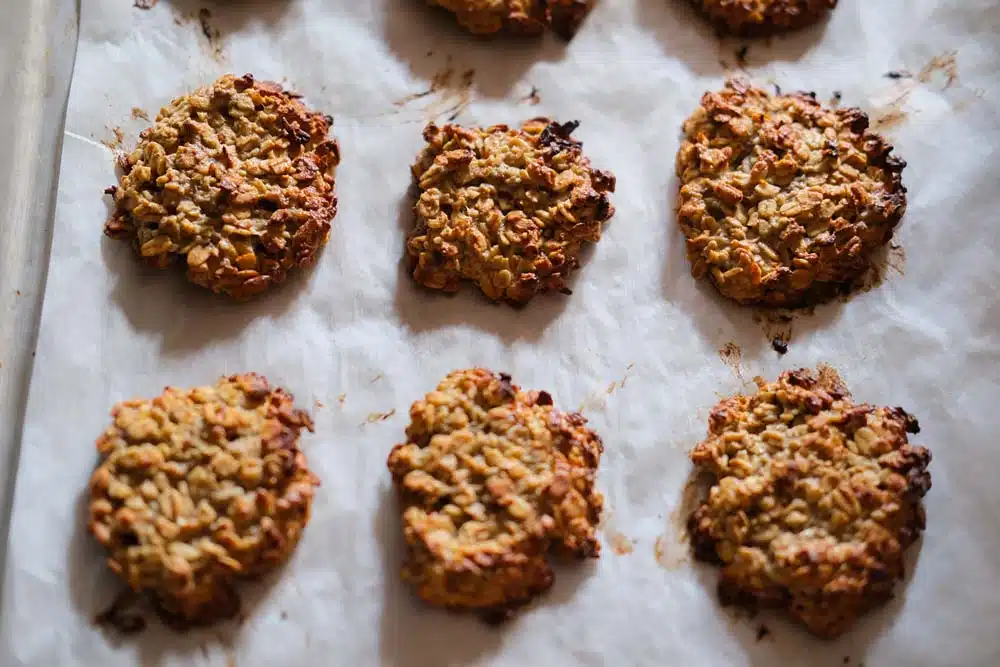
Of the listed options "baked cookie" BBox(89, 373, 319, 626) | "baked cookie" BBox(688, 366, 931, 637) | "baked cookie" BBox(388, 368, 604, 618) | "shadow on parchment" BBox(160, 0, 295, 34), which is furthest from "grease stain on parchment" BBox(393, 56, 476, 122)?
"baked cookie" BBox(688, 366, 931, 637)

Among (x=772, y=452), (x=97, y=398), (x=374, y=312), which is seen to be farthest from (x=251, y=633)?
(x=772, y=452)

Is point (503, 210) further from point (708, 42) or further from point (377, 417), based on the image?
point (708, 42)

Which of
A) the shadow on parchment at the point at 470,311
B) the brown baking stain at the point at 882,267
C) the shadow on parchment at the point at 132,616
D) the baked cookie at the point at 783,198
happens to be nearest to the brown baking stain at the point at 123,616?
the shadow on parchment at the point at 132,616

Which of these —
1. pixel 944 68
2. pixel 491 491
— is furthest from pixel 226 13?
pixel 944 68

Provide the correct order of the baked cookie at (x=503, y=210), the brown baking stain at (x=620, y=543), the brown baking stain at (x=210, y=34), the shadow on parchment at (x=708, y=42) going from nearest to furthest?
the brown baking stain at (x=620, y=543) < the baked cookie at (x=503, y=210) < the brown baking stain at (x=210, y=34) < the shadow on parchment at (x=708, y=42)

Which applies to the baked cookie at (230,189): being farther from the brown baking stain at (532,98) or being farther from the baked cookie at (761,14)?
the baked cookie at (761,14)

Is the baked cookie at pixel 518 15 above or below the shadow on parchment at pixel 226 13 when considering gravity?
above

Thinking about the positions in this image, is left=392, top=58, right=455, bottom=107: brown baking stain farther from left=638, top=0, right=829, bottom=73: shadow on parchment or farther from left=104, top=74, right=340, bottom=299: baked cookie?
left=638, top=0, right=829, bottom=73: shadow on parchment

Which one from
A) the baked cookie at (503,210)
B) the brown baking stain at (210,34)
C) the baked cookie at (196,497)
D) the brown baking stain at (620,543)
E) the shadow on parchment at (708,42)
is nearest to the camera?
the baked cookie at (196,497)
